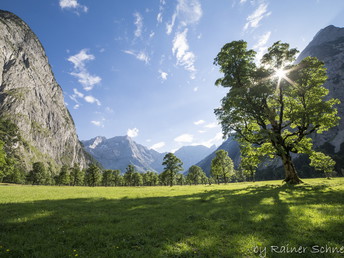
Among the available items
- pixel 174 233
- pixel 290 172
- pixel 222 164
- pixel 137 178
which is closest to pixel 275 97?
pixel 290 172

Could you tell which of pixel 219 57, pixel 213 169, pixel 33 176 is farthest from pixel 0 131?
pixel 219 57

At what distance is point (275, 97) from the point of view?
1160 inches

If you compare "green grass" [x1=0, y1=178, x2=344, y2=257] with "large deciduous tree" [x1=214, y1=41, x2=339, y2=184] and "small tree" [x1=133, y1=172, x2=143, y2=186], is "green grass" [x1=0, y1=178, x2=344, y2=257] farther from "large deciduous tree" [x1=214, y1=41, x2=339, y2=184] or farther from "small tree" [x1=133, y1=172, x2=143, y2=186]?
"small tree" [x1=133, y1=172, x2=143, y2=186]

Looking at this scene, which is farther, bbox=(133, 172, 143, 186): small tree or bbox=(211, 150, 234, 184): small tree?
bbox=(133, 172, 143, 186): small tree

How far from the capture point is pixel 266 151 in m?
31.2

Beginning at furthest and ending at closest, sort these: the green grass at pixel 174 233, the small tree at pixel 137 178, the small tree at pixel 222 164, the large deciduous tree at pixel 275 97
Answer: the small tree at pixel 137 178
the small tree at pixel 222 164
the large deciduous tree at pixel 275 97
the green grass at pixel 174 233

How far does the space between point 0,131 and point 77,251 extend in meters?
213

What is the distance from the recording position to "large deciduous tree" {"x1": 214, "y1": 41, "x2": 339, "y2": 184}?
26609mm

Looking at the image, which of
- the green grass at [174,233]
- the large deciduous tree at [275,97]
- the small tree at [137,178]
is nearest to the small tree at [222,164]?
the large deciduous tree at [275,97]

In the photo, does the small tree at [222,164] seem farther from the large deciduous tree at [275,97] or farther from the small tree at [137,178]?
the small tree at [137,178]

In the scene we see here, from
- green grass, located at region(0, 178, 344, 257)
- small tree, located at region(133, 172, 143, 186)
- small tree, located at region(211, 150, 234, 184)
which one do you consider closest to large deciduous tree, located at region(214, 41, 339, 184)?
green grass, located at region(0, 178, 344, 257)

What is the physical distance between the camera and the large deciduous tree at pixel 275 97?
26.6 meters

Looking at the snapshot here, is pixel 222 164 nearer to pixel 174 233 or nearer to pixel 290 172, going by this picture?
pixel 290 172

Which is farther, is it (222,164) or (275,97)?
(222,164)
